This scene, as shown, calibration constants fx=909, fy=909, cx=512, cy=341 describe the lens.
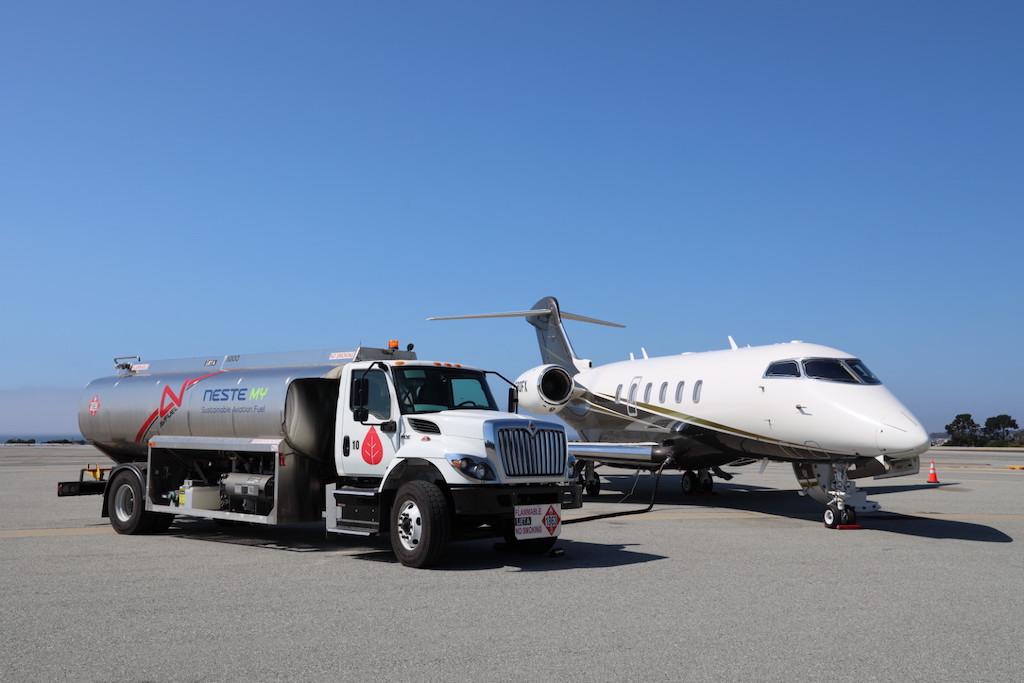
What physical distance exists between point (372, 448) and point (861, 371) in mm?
8519

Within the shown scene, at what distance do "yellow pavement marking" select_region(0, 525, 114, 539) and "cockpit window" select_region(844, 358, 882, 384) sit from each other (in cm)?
1214

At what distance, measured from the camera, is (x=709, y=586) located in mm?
9062

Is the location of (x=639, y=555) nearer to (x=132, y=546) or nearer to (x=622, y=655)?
(x=622, y=655)

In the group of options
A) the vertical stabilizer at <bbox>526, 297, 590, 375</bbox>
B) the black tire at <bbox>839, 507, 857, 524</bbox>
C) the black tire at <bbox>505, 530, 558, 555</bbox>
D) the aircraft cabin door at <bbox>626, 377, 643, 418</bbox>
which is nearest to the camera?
the black tire at <bbox>505, 530, 558, 555</bbox>

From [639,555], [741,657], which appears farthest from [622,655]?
[639,555]

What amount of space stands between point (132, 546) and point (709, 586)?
25.2 ft

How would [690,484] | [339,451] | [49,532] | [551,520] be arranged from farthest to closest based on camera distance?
1. [690,484]
2. [49,532]
3. [339,451]
4. [551,520]

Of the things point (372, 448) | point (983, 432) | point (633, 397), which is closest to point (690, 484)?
point (633, 397)

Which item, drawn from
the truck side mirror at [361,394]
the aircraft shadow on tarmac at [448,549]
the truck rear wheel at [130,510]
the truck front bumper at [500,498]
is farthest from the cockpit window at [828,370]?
the truck rear wheel at [130,510]

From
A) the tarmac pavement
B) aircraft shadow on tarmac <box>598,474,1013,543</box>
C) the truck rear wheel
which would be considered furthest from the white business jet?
the truck rear wheel

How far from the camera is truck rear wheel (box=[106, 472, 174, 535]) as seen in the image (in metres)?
13.4

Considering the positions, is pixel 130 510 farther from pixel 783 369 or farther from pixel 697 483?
pixel 697 483

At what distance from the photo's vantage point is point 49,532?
13445 mm

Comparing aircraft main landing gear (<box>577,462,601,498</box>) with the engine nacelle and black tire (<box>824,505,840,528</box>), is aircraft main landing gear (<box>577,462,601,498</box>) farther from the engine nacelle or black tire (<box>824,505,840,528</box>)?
black tire (<box>824,505,840,528</box>)
